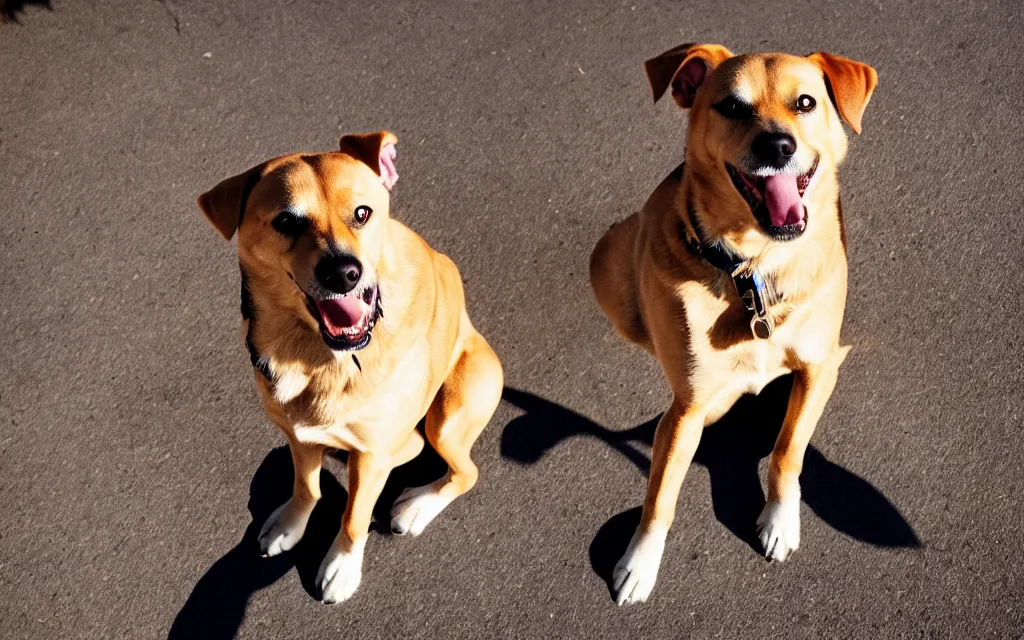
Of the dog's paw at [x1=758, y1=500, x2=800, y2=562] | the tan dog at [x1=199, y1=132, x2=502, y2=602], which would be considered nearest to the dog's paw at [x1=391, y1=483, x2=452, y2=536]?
the tan dog at [x1=199, y1=132, x2=502, y2=602]

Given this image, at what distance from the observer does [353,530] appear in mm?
4008

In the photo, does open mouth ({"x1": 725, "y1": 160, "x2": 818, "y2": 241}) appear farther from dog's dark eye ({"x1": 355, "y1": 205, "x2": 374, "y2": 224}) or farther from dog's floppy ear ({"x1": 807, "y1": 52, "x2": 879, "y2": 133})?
dog's dark eye ({"x1": 355, "y1": 205, "x2": 374, "y2": 224})

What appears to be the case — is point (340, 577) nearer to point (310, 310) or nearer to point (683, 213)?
point (310, 310)

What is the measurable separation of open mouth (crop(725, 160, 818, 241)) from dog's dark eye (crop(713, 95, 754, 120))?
18 cm

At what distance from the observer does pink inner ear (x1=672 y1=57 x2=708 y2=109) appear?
3.38m

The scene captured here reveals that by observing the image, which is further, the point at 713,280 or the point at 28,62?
the point at 28,62

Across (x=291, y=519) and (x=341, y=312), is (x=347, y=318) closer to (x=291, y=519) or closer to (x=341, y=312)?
(x=341, y=312)

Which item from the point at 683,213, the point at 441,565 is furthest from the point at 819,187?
the point at 441,565

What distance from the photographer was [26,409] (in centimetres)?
460

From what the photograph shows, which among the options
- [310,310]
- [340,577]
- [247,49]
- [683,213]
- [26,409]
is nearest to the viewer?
[310,310]

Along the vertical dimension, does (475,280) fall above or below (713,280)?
below

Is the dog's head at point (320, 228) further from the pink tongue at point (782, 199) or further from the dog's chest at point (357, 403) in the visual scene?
the pink tongue at point (782, 199)

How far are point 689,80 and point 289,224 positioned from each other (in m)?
1.68

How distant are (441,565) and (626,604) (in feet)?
3.07
